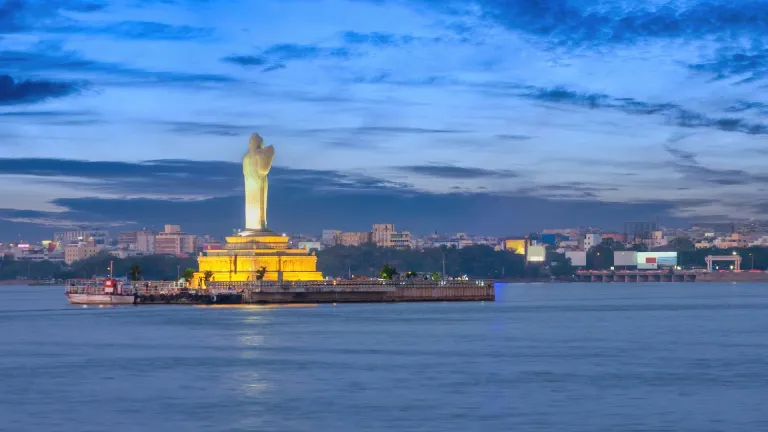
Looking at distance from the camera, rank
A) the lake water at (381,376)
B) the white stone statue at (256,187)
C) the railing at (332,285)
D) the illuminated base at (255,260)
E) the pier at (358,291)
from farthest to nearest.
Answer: the white stone statue at (256,187), the illuminated base at (255,260), the railing at (332,285), the pier at (358,291), the lake water at (381,376)

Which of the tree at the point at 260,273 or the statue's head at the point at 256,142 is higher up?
the statue's head at the point at 256,142

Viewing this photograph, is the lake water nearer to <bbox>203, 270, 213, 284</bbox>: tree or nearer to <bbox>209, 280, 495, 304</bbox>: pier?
<bbox>209, 280, 495, 304</bbox>: pier

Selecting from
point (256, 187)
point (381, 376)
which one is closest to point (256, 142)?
point (256, 187)

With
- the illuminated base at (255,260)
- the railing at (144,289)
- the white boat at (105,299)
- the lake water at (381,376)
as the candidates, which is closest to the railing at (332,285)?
the illuminated base at (255,260)

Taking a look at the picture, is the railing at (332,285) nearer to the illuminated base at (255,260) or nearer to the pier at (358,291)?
the pier at (358,291)

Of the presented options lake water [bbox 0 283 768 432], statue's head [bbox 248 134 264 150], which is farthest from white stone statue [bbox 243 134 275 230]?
lake water [bbox 0 283 768 432]

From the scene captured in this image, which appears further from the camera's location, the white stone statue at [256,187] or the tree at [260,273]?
the white stone statue at [256,187]
